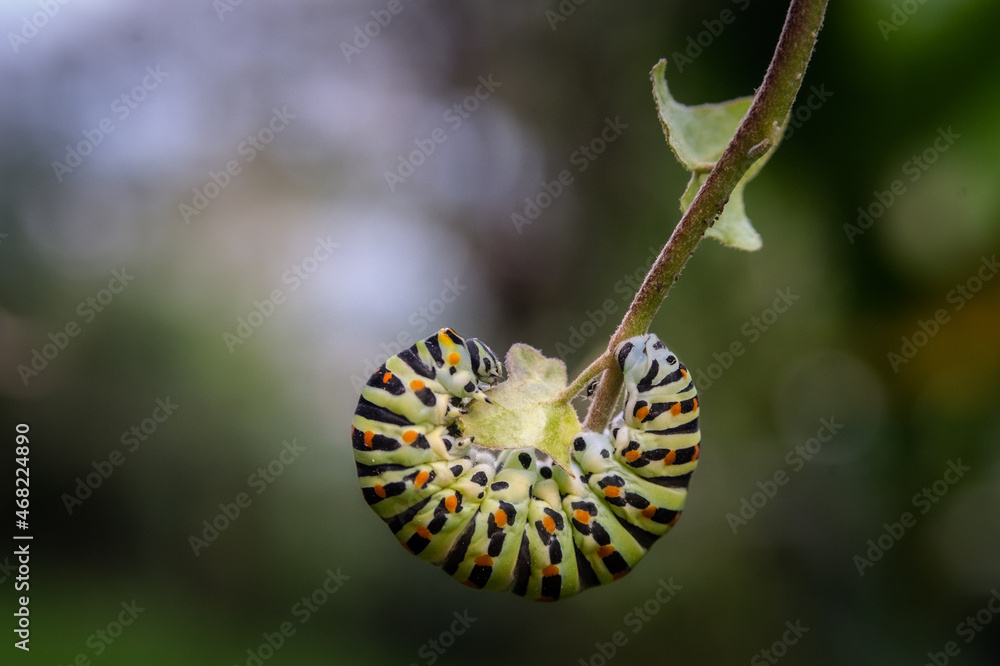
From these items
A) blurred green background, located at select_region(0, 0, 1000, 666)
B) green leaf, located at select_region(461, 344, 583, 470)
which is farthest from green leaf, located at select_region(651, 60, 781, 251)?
blurred green background, located at select_region(0, 0, 1000, 666)

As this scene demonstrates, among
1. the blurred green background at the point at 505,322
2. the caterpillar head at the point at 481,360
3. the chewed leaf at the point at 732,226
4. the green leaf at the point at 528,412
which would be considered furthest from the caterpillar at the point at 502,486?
the blurred green background at the point at 505,322

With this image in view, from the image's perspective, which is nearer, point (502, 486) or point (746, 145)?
point (746, 145)

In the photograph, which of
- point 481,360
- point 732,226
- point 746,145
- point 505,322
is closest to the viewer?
point 746,145

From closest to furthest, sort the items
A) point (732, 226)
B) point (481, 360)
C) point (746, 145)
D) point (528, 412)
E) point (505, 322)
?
1. point (746, 145)
2. point (528, 412)
3. point (732, 226)
4. point (481, 360)
5. point (505, 322)

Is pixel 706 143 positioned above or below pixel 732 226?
above

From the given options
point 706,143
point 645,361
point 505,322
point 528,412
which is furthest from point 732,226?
point 505,322

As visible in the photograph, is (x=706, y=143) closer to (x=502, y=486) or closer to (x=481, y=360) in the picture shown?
(x=481, y=360)

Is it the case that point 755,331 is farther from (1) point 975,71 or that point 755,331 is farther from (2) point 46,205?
(2) point 46,205
